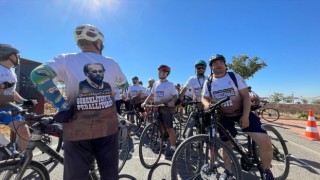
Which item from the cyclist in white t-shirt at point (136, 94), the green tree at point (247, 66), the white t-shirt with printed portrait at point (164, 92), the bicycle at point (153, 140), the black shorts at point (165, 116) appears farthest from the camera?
the green tree at point (247, 66)

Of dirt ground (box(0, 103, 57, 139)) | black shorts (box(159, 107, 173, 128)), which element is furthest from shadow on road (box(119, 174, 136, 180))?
dirt ground (box(0, 103, 57, 139))

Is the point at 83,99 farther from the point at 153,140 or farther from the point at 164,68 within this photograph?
the point at 164,68

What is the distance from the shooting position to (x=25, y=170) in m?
2.39

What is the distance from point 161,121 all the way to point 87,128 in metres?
3.13

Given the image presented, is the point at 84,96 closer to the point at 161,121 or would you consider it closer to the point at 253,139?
the point at 253,139

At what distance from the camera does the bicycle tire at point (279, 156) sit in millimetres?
4152

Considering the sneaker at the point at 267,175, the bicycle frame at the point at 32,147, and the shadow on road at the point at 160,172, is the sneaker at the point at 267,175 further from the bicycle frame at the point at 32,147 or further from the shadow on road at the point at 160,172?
the bicycle frame at the point at 32,147

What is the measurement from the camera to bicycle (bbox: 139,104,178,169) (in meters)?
4.85

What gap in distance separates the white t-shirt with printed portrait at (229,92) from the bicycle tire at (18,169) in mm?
2585

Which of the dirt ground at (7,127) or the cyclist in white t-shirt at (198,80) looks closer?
the cyclist in white t-shirt at (198,80)

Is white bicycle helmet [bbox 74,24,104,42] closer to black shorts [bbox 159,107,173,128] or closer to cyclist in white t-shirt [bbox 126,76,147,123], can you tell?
black shorts [bbox 159,107,173,128]

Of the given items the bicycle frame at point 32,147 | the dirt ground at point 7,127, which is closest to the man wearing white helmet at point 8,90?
the bicycle frame at point 32,147

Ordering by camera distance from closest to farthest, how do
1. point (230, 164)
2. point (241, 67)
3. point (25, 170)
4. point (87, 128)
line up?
point (87, 128)
point (25, 170)
point (230, 164)
point (241, 67)

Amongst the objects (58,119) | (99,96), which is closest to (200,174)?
(99,96)
